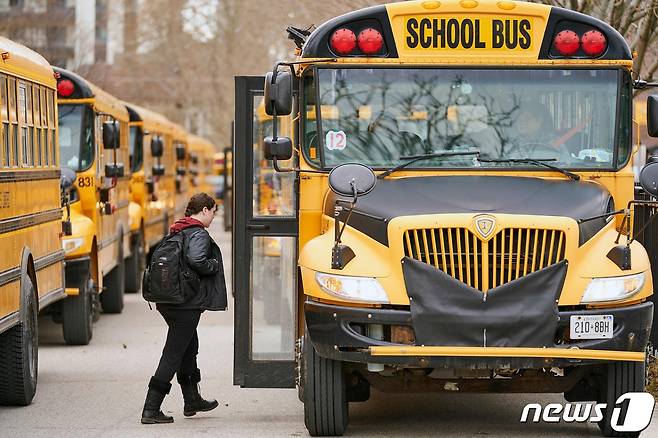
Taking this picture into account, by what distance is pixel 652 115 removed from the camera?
373 inches

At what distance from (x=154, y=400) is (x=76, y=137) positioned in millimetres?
7035

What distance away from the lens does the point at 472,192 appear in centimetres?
908

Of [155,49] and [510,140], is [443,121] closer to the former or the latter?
[510,140]

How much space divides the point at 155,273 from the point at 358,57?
1.75 meters

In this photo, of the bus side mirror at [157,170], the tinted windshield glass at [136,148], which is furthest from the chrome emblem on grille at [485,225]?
the bus side mirror at [157,170]

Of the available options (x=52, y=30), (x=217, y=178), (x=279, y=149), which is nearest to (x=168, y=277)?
(x=279, y=149)

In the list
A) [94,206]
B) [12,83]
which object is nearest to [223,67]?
[94,206]

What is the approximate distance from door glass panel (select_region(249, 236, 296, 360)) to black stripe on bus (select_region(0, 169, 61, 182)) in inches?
63.8

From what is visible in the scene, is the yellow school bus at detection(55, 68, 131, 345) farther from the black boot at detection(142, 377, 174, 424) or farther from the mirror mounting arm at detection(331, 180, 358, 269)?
the mirror mounting arm at detection(331, 180, 358, 269)

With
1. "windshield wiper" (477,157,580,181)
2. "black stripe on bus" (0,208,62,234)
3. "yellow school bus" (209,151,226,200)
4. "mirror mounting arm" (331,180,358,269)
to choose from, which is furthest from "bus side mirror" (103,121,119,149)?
"yellow school bus" (209,151,226,200)

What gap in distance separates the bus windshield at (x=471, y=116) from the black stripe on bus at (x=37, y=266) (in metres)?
2.08

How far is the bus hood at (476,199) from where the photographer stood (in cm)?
877

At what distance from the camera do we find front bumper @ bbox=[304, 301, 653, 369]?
8.41m

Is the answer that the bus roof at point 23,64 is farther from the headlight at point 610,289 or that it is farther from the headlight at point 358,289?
the headlight at point 610,289
